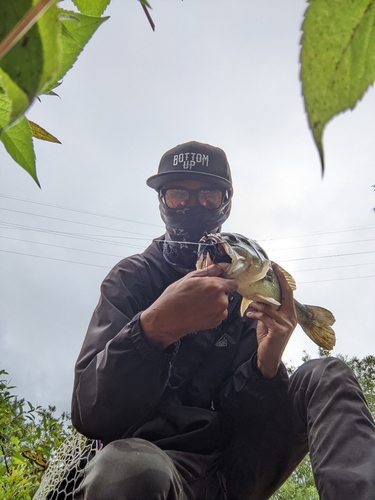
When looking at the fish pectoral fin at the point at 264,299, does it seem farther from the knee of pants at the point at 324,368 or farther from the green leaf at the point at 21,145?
the green leaf at the point at 21,145

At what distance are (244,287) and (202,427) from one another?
1.89 feet

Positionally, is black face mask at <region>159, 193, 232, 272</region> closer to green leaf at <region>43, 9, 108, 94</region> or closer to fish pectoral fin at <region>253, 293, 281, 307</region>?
fish pectoral fin at <region>253, 293, 281, 307</region>

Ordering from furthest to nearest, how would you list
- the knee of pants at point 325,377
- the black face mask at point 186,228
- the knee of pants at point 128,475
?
the black face mask at point 186,228 → the knee of pants at point 325,377 → the knee of pants at point 128,475

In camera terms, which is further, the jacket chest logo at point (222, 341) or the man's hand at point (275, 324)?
the jacket chest logo at point (222, 341)

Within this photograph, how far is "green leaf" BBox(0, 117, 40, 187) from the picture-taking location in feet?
0.69

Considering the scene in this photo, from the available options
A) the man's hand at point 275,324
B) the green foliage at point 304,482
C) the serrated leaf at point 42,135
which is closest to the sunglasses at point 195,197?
the man's hand at point 275,324

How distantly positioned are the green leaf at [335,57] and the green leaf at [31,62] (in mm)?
77

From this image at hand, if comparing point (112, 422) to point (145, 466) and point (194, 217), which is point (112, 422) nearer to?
point (145, 466)

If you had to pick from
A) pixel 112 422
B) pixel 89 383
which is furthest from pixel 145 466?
pixel 89 383

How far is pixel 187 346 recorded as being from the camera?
76.5 inches

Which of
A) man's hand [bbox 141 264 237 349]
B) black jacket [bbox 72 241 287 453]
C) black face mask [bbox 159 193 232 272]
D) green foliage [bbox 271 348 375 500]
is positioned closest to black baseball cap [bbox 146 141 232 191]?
black face mask [bbox 159 193 232 272]

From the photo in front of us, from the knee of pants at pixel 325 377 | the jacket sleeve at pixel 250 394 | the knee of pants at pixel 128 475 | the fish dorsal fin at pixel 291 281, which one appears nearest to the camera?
the knee of pants at pixel 128 475

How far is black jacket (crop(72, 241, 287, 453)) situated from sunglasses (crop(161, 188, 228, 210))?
30 centimetres

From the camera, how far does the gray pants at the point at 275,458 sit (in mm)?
1233
